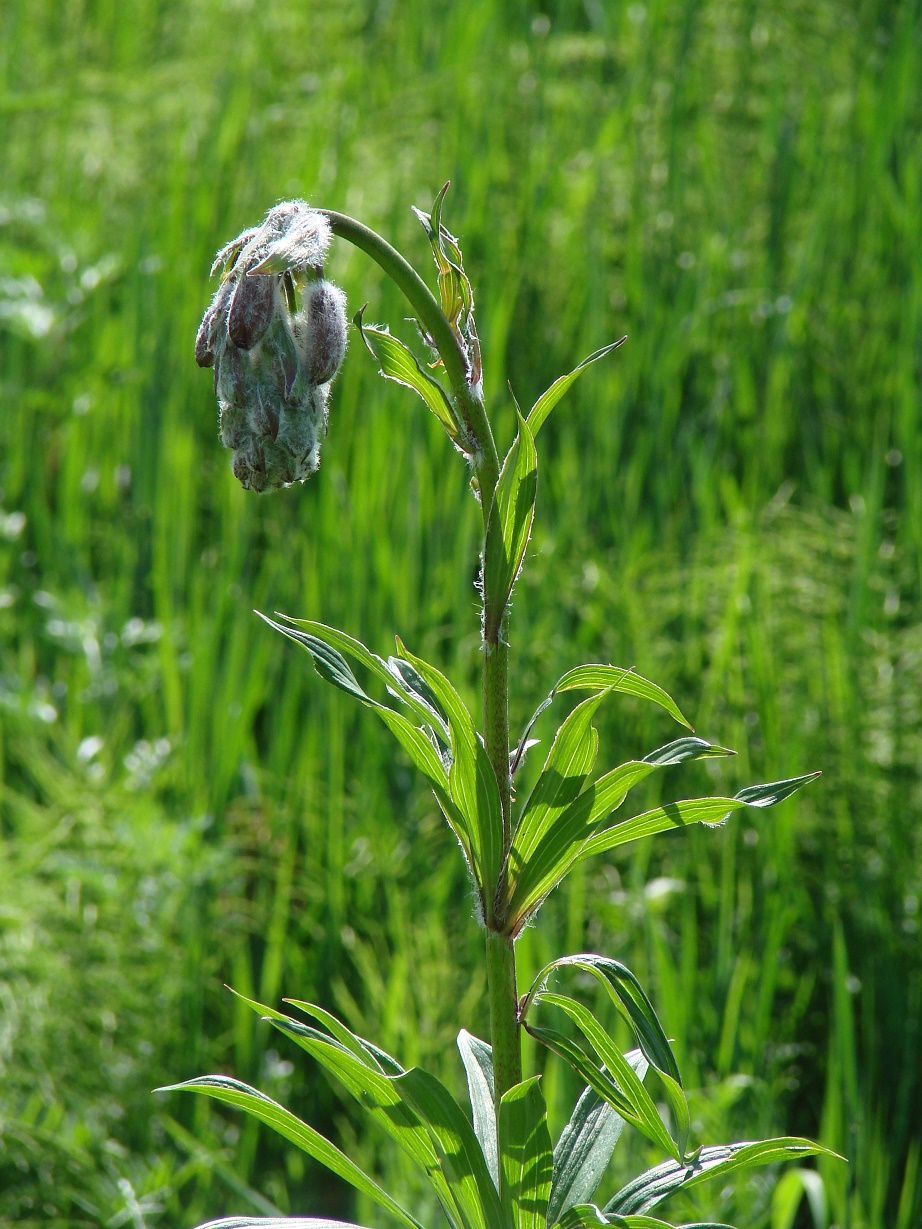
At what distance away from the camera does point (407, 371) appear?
74 centimetres

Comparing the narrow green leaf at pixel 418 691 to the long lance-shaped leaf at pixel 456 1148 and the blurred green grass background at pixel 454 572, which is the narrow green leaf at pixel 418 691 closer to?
the long lance-shaped leaf at pixel 456 1148

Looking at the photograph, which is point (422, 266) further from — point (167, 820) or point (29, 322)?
point (167, 820)

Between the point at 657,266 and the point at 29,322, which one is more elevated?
the point at 657,266

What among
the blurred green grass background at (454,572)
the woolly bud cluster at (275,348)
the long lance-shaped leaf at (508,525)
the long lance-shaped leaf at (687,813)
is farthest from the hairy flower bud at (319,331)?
the blurred green grass background at (454,572)

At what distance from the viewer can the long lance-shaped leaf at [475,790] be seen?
71 centimetres

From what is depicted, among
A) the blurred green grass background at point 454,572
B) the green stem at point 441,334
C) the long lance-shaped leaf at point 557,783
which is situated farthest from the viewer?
the blurred green grass background at point 454,572

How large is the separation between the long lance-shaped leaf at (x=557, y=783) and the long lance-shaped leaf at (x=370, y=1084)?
0.15m

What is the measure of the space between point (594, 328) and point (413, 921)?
1.30 metres

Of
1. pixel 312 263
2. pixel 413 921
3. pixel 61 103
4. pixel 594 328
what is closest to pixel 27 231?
pixel 61 103

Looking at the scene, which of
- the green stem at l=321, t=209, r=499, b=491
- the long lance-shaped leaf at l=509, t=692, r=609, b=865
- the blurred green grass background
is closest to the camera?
the green stem at l=321, t=209, r=499, b=491

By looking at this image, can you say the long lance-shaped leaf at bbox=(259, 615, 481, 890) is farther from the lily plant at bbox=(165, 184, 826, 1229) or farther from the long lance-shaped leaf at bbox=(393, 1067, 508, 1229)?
the long lance-shaped leaf at bbox=(393, 1067, 508, 1229)

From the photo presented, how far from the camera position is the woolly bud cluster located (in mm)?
653

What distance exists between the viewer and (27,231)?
117 inches

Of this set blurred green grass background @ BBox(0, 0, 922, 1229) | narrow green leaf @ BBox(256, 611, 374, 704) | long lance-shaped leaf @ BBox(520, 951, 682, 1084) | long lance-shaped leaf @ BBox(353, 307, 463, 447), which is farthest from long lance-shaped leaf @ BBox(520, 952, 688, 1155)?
blurred green grass background @ BBox(0, 0, 922, 1229)
